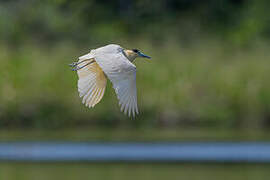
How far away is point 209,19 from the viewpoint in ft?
67.5

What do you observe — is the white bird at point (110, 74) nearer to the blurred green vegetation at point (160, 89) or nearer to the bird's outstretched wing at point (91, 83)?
the bird's outstretched wing at point (91, 83)

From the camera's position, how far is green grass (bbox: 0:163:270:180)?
10.4 metres

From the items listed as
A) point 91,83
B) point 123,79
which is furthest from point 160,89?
point 123,79

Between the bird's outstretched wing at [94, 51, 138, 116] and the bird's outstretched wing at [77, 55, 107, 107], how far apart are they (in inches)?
17.4

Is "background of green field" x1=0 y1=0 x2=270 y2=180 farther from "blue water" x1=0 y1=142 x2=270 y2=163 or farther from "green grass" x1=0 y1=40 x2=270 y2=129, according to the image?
"blue water" x1=0 y1=142 x2=270 y2=163

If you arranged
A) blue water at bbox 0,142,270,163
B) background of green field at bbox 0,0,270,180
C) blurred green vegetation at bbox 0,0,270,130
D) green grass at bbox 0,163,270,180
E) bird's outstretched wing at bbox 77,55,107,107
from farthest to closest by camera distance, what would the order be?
blurred green vegetation at bbox 0,0,270,130 → blue water at bbox 0,142,270,163 → background of green field at bbox 0,0,270,180 → green grass at bbox 0,163,270,180 → bird's outstretched wing at bbox 77,55,107,107

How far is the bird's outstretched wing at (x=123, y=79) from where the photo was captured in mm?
5238

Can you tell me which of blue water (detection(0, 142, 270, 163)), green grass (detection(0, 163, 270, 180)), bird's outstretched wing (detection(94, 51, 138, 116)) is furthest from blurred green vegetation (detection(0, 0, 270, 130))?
bird's outstretched wing (detection(94, 51, 138, 116))

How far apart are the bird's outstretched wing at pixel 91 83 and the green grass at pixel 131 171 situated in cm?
428

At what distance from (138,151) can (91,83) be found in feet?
20.3

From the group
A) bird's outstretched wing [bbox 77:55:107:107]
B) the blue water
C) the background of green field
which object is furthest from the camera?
the blue water

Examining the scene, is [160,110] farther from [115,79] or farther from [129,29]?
[115,79]

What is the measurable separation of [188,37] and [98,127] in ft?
22.3

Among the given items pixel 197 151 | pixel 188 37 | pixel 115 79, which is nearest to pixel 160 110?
pixel 197 151
